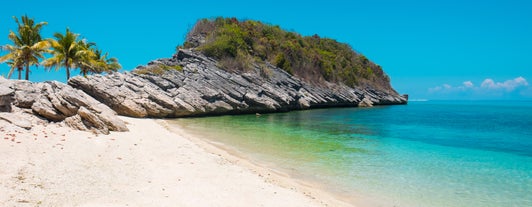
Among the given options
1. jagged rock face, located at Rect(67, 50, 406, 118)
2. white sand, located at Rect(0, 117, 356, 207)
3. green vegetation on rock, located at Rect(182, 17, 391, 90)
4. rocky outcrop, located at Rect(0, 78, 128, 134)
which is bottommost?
white sand, located at Rect(0, 117, 356, 207)

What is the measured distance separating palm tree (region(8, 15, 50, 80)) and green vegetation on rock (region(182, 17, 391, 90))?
71.5 feet

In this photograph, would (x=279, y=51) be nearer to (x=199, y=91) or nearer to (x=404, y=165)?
(x=199, y=91)

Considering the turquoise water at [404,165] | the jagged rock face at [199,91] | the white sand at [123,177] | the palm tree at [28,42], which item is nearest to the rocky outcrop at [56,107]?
the white sand at [123,177]

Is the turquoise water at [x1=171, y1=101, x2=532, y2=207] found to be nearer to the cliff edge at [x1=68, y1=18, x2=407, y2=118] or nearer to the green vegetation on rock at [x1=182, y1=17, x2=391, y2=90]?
the cliff edge at [x1=68, y1=18, x2=407, y2=118]

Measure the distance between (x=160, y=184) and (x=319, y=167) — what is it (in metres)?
7.36

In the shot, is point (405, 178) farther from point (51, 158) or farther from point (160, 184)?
point (51, 158)

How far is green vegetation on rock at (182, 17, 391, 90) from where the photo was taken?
57.8m

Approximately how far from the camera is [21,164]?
409 inches

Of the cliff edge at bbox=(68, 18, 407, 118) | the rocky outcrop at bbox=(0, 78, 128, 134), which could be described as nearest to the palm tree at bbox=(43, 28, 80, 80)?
the cliff edge at bbox=(68, 18, 407, 118)

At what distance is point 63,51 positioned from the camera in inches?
1700

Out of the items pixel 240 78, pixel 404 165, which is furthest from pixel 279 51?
pixel 404 165

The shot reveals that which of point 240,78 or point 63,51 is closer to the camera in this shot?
point 63,51

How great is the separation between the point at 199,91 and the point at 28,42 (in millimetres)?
19692

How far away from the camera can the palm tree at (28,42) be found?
39.0m
